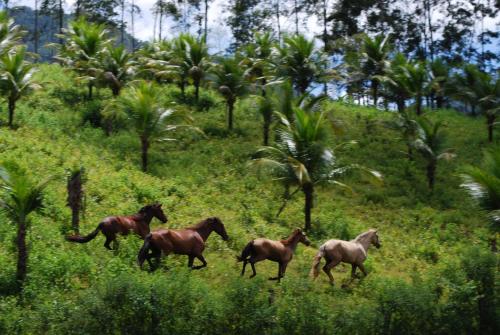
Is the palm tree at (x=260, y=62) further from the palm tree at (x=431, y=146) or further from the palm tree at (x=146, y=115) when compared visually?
the palm tree at (x=431, y=146)

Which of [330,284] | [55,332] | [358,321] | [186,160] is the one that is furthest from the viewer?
[186,160]

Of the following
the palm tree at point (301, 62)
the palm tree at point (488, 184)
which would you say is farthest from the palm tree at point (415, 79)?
the palm tree at point (488, 184)

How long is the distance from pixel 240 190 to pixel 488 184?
1052cm

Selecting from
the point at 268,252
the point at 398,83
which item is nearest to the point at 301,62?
the point at 398,83

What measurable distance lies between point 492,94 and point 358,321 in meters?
24.7

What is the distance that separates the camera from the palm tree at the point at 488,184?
13.8 metres

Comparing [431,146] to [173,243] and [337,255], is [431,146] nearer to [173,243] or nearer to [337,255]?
[337,255]

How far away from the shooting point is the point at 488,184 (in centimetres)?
1398

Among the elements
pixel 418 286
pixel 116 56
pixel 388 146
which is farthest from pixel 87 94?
pixel 418 286

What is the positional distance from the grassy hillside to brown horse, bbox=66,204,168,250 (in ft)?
0.98

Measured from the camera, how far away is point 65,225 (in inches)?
575

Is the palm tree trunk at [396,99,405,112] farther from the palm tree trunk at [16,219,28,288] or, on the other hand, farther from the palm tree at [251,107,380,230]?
the palm tree trunk at [16,219,28,288]

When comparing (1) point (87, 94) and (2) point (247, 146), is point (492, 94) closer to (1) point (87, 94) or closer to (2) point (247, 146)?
(2) point (247, 146)

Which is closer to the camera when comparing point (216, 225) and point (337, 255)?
point (337, 255)
